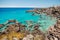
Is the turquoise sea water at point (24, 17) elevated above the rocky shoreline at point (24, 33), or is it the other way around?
the turquoise sea water at point (24, 17)

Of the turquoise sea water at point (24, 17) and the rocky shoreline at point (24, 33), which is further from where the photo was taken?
the turquoise sea water at point (24, 17)

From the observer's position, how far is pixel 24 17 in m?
1.89

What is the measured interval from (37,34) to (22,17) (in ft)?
1.23

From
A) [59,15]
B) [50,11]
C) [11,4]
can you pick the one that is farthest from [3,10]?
[59,15]

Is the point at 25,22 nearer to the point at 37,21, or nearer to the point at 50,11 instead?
the point at 37,21

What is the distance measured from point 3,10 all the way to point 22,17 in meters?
0.34

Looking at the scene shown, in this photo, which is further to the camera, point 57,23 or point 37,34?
point 57,23

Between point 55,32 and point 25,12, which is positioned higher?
point 25,12

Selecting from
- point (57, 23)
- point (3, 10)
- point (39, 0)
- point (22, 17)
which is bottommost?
point (57, 23)

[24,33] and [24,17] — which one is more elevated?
[24,17]

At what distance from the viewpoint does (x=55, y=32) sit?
183 cm

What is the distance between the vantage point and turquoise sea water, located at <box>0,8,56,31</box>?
6.09 ft

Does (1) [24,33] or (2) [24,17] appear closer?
(1) [24,33]

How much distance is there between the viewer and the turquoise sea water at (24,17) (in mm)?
1856
